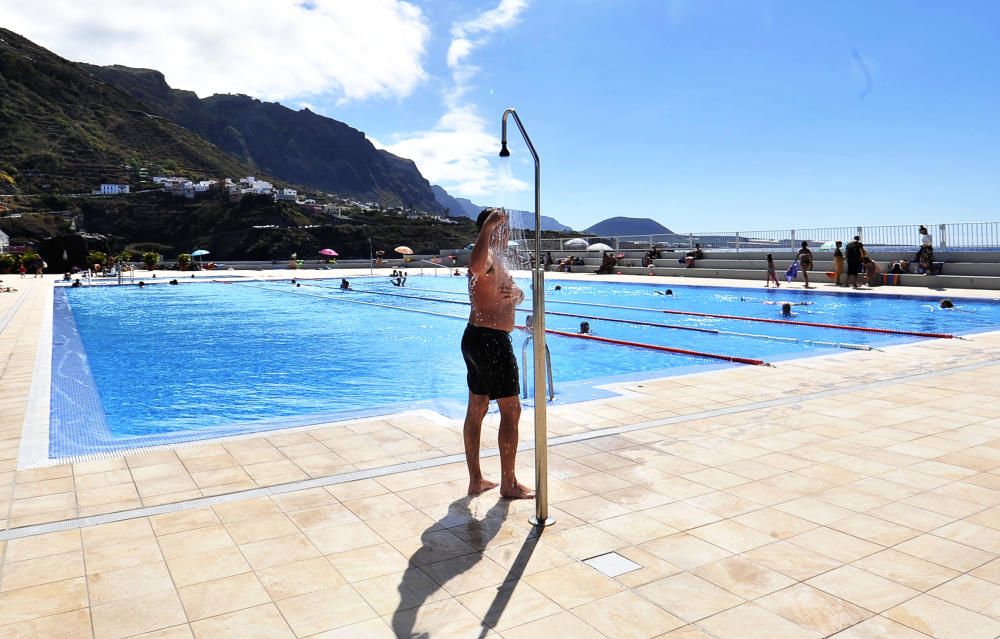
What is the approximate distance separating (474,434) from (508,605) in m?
1.39

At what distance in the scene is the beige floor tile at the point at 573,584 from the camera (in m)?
3.05

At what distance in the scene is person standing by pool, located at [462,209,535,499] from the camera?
4.09 m

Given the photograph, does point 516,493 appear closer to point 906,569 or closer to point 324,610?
point 324,610

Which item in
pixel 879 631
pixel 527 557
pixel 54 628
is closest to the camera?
pixel 879 631

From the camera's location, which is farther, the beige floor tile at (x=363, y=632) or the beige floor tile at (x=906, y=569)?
the beige floor tile at (x=906, y=569)

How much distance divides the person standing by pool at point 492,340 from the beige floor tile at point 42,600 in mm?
2132

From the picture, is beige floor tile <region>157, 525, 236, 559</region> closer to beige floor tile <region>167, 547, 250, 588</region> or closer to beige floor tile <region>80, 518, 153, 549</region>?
beige floor tile <region>167, 547, 250, 588</region>

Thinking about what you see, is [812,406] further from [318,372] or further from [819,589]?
[318,372]

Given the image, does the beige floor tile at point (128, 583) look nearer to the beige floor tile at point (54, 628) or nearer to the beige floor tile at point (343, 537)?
the beige floor tile at point (54, 628)

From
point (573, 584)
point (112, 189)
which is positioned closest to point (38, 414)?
point (573, 584)

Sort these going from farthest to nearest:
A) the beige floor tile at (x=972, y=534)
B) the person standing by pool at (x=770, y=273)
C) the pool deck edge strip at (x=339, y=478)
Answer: the person standing by pool at (x=770, y=273), the pool deck edge strip at (x=339, y=478), the beige floor tile at (x=972, y=534)

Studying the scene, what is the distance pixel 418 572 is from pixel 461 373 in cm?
782

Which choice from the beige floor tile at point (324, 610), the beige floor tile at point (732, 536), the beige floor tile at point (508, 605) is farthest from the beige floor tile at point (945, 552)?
the beige floor tile at point (324, 610)

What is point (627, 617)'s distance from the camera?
288 centimetres
